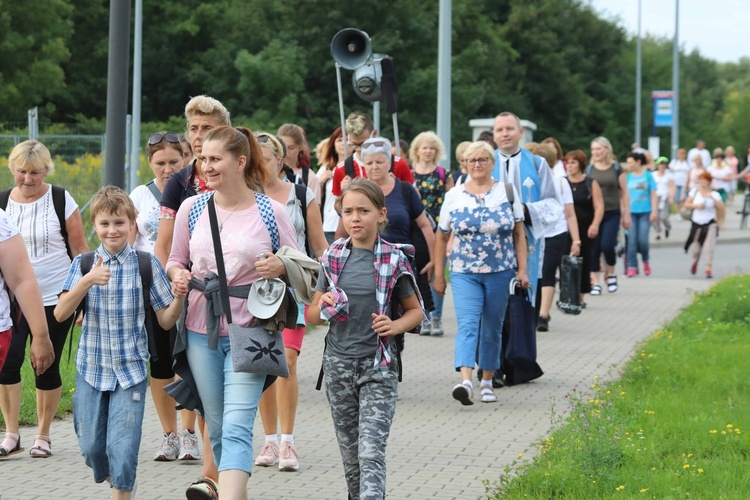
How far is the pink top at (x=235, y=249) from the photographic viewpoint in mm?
5293

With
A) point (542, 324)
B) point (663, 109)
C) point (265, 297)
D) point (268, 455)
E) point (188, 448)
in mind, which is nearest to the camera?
point (265, 297)

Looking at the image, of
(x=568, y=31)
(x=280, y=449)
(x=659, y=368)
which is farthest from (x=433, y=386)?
(x=568, y=31)

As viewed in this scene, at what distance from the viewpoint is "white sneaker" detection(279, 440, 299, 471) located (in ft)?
22.6

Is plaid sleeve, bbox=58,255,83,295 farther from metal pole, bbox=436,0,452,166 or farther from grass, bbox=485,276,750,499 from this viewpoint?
metal pole, bbox=436,0,452,166

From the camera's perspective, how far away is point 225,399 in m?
5.37

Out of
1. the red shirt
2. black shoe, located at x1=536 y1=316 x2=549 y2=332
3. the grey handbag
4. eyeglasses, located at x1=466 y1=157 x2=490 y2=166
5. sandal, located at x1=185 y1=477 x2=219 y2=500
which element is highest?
eyeglasses, located at x1=466 y1=157 x2=490 y2=166

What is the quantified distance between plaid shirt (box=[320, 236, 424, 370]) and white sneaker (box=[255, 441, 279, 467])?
1717 mm

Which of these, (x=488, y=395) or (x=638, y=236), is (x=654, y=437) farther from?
(x=638, y=236)

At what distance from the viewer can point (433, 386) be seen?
10.0 meters

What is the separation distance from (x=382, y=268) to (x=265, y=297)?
1.99 ft

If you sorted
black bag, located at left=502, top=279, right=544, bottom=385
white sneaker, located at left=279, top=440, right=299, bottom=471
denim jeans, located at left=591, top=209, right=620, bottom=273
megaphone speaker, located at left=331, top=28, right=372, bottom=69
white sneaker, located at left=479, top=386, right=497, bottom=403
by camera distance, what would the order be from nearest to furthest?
white sneaker, located at left=279, top=440, right=299, bottom=471, white sneaker, located at left=479, top=386, right=497, bottom=403, black bag, located at left=502, top=279, right=544, bottom=385, megaphone speaker, located at left=331, top=28, right=372, bottom=69, denim jeans, located at left=591, top=209, right=620, bottom=273

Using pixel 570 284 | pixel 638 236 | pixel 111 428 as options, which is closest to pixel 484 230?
pixel 111 428

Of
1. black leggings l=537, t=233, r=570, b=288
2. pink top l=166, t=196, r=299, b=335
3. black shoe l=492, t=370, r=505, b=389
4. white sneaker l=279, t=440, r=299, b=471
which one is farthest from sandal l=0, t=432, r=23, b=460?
black leggings l=537, t=233, r=570, b=288

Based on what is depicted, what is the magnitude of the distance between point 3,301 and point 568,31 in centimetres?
6690
